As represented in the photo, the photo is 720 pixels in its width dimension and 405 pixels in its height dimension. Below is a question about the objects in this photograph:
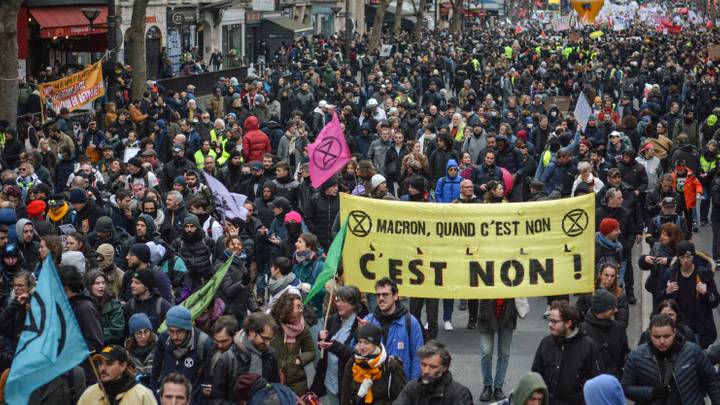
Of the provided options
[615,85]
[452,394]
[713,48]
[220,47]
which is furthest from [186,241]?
[220,47]

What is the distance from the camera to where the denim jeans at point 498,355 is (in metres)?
11.1

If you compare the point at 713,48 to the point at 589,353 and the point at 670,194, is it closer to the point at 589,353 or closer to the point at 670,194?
the point at 670,194

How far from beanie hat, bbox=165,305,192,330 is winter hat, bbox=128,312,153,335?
20.8 inches

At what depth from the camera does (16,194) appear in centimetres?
1413

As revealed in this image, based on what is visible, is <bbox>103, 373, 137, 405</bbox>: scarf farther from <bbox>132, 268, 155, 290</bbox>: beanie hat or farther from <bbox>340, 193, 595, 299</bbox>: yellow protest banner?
<bbox>340, 193, 595, 299</bbox>: yellow protest banner

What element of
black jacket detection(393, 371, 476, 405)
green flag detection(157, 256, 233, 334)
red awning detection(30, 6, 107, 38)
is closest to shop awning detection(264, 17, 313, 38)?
red awning detection(30, 6, 107, 38)

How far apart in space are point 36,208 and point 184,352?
18.3ft

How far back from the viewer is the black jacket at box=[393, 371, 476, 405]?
780 cm

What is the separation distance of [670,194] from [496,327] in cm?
473

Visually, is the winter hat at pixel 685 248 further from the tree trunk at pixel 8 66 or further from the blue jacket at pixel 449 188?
the tree trunk at pixel 8 66

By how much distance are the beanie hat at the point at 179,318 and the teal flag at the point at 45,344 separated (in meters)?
0.96

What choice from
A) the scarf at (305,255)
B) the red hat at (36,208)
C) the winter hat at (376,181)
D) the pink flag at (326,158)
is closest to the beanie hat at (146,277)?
the scarf at (305,255)

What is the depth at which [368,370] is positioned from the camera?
855cm

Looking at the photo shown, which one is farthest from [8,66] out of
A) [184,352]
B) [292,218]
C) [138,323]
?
[184,352]
